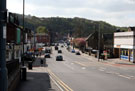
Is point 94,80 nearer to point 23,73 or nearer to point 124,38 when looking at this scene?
point 23,73

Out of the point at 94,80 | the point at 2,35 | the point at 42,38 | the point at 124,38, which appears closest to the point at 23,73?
the point at 94,80

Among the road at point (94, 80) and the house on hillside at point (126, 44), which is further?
the house on hillside at point (126, 44)

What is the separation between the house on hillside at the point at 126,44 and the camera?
51497mm

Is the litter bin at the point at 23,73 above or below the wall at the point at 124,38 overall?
below

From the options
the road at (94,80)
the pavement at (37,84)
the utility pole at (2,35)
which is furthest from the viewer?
the road at (94,80)

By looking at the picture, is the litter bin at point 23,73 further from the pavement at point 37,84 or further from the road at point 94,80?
the road at point 94,80

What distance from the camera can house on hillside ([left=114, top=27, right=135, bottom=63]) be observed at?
51.5 meters

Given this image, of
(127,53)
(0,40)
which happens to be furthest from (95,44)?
(0,40)

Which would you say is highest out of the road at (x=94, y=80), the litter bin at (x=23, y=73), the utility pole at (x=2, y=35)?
the utility pole at (x=2, y=35)

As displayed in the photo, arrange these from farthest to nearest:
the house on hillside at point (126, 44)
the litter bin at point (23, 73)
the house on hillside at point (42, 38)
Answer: the house on hillside at point (42, 38), the house on hillside at point (126, 44), the litter bin at point (23, 73)

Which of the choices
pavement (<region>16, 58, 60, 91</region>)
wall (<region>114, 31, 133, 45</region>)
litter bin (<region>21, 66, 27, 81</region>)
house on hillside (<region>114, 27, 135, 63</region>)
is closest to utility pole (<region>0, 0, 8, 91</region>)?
pavement (<region>16, 58, 60, 91</region>)

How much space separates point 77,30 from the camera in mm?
185125

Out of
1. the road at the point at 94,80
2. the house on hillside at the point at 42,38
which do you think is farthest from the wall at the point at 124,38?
Result: the house on hillside at the point at 42,38

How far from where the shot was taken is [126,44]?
5509 cm
